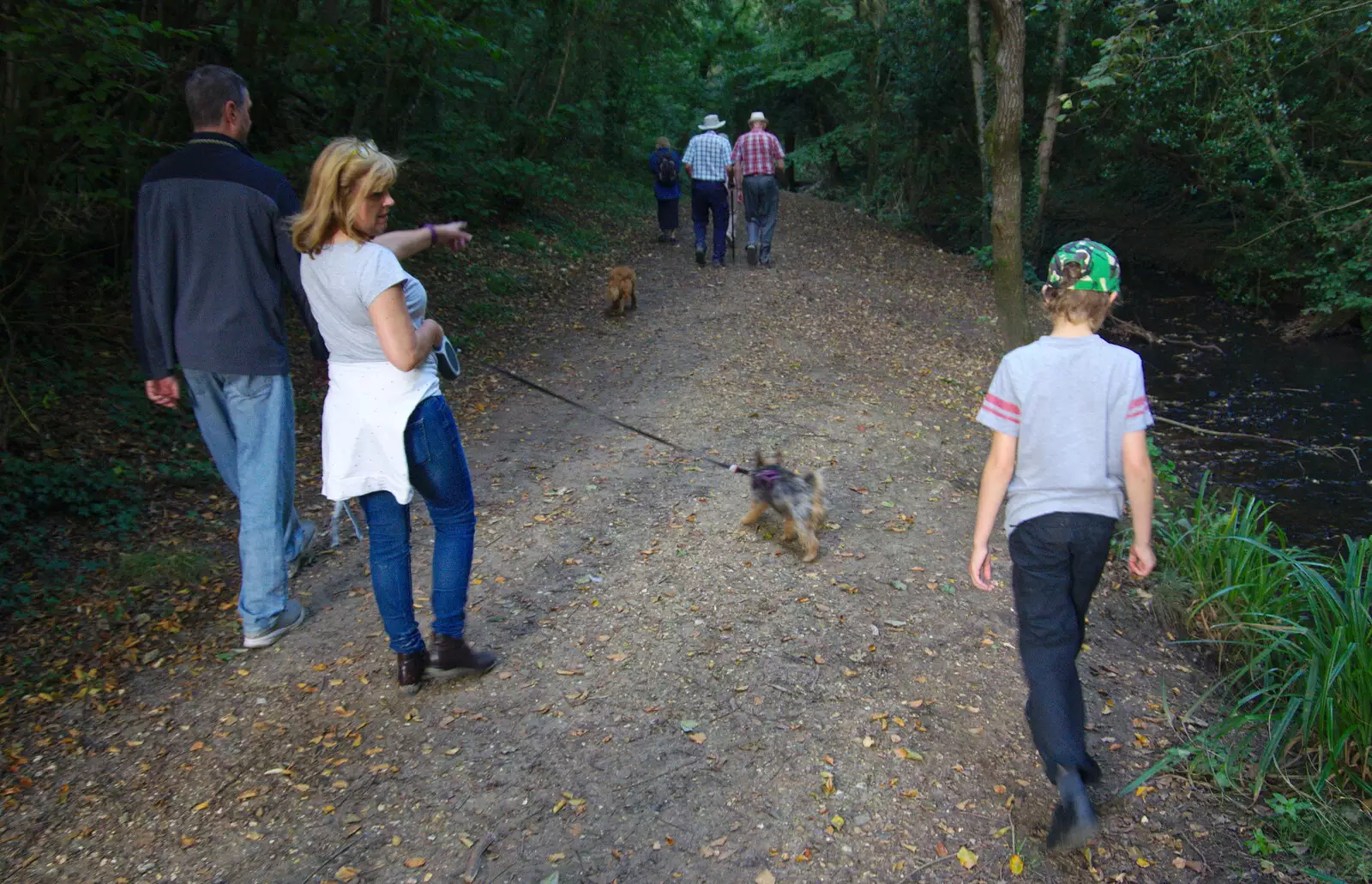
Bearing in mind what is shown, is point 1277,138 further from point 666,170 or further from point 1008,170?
point 666,170

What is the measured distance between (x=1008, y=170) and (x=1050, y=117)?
9.29m

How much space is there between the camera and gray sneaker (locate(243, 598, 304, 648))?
3979 mm

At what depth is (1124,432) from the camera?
8.80ft

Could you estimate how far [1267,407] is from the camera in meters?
10.1

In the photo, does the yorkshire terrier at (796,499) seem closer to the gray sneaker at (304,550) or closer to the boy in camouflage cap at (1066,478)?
the boy in camouflage cap at (1066,478)

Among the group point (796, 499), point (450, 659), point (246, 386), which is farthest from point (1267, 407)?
point (246, 386)

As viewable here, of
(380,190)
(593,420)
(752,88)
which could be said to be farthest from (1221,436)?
(752,88)

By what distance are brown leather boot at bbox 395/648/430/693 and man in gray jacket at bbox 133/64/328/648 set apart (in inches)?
33.5

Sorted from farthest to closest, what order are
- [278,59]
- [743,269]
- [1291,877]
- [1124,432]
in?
[743,269], [278,59], [1291,877], [1124,432]

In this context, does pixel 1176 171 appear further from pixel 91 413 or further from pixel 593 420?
pixel 91 413

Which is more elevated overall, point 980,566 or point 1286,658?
point 980,566

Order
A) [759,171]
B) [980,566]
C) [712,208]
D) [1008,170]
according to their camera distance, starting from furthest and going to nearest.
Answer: [712,208]
[759,171]
[1008,170]
[980,566]

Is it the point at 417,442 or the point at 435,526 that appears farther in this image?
the point at 435,526

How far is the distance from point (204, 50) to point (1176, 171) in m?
16.1
